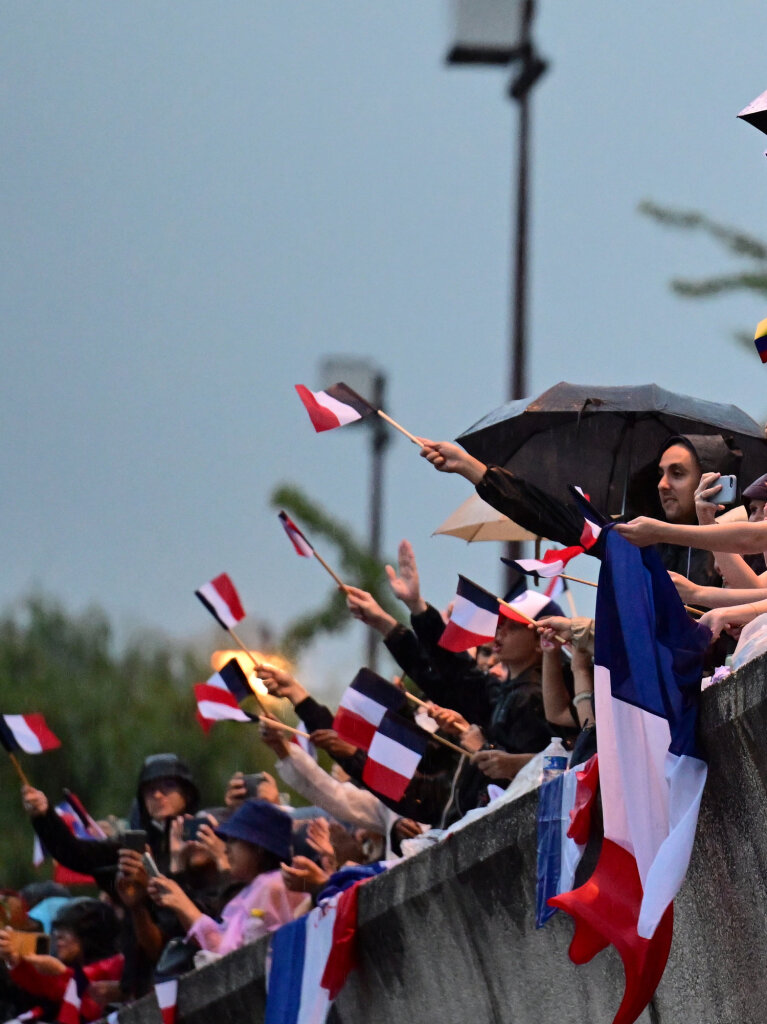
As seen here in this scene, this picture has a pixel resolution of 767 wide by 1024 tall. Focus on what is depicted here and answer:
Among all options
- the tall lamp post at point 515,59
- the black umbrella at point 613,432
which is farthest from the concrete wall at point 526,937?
the tall lamp post at point 515,59

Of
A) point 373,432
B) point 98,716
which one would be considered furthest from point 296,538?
point 98,716

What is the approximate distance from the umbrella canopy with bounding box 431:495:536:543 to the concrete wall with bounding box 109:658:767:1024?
2.25 metres

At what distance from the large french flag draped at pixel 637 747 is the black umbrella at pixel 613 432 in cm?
245

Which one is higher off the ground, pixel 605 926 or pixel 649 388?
pixel 649 388

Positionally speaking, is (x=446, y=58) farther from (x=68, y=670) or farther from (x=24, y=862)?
(x=68, y=670)

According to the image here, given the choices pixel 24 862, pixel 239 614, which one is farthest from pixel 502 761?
pixel 24 862

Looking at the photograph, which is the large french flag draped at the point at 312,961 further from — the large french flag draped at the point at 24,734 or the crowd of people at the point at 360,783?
the large french flag draped at the point at 24,734

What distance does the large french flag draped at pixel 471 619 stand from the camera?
8391 millimetres

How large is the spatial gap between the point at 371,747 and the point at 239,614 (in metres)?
2.58

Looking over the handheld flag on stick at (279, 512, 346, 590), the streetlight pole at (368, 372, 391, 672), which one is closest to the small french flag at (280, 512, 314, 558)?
the handheld flag on stick at (279, 512, 346, 590)

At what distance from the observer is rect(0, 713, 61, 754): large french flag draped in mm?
12688

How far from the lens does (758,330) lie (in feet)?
20.5

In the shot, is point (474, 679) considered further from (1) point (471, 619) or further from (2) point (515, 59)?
(2) point (515, 59)

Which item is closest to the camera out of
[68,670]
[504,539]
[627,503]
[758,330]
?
[758,330]
